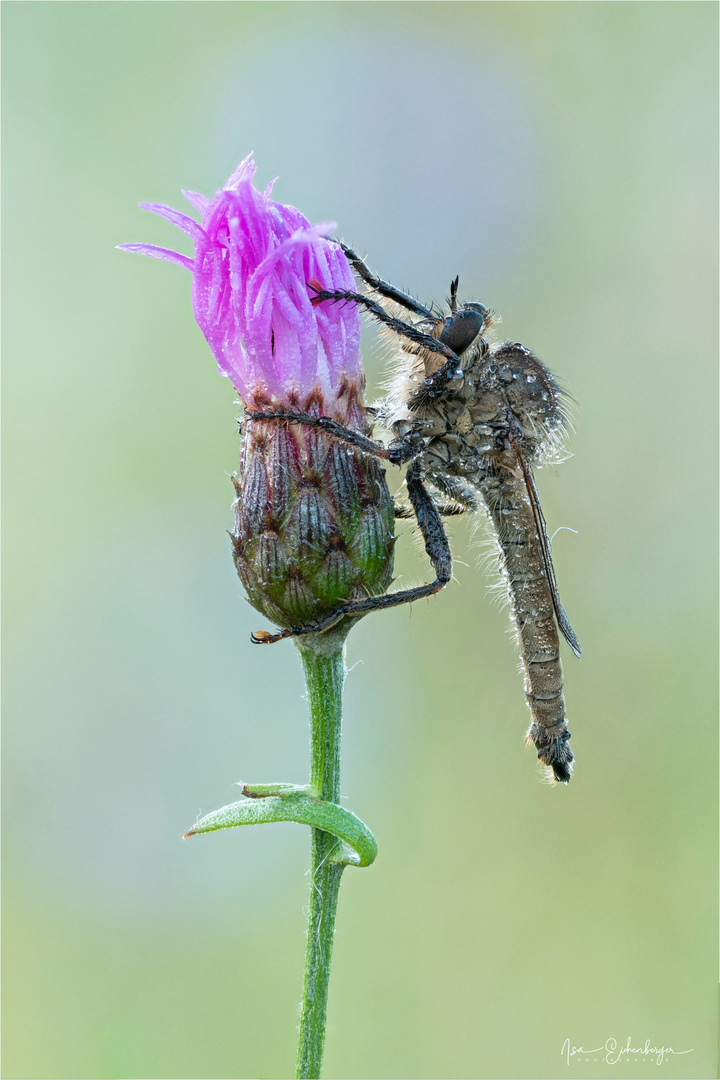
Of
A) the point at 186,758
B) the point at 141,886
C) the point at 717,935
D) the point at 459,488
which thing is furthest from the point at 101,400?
the point at 717,935

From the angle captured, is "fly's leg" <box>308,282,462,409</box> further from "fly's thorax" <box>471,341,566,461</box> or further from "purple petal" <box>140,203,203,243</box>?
"purple petal" <box>140,203,203,243</box>

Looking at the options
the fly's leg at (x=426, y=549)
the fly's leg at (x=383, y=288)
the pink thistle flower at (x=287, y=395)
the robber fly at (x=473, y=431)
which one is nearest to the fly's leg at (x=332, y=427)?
the pink thistle flower at (x=287, y=395)

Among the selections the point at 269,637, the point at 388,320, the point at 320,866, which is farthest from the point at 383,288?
the point at 320,866

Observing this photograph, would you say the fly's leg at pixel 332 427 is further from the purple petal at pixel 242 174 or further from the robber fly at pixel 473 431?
the purple petal at pixel 242 174

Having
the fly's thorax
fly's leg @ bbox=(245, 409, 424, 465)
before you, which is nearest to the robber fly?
the fly's thorax

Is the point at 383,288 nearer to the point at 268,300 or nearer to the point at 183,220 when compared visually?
the point at 268,300

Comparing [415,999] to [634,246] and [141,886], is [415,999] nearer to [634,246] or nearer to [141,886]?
[141,886]
